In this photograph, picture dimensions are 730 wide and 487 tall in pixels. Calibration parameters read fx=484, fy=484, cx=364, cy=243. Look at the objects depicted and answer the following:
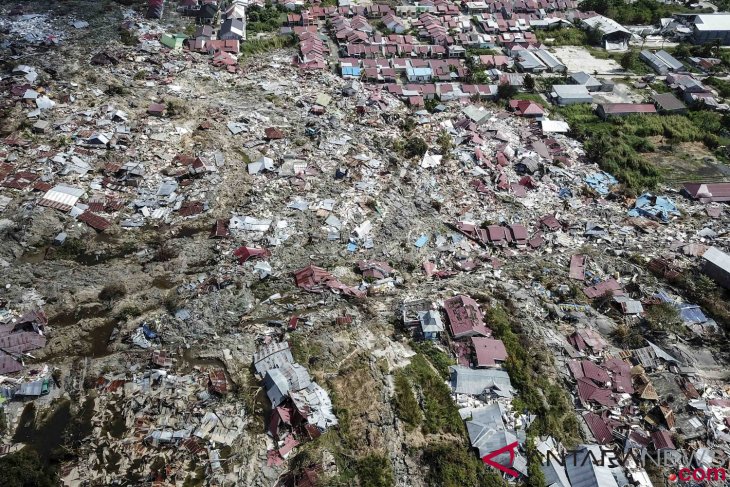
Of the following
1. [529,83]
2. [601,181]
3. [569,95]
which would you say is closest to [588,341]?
[601,181]

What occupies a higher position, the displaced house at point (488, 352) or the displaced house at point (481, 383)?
the displaced house at point (488, 352)

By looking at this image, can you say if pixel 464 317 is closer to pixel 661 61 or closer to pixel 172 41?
pixel 172 41

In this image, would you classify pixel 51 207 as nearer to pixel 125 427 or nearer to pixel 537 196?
pixel 125 427

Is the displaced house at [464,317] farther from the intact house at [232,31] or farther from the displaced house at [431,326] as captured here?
the intact house at [232,31]

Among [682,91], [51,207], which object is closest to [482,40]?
[682,91]

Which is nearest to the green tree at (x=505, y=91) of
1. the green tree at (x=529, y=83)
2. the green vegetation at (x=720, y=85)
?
the green tree at (x=529, y=83)

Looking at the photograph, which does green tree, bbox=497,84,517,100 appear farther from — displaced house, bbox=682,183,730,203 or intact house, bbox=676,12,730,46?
intact house, bbox=676,12,730,46
